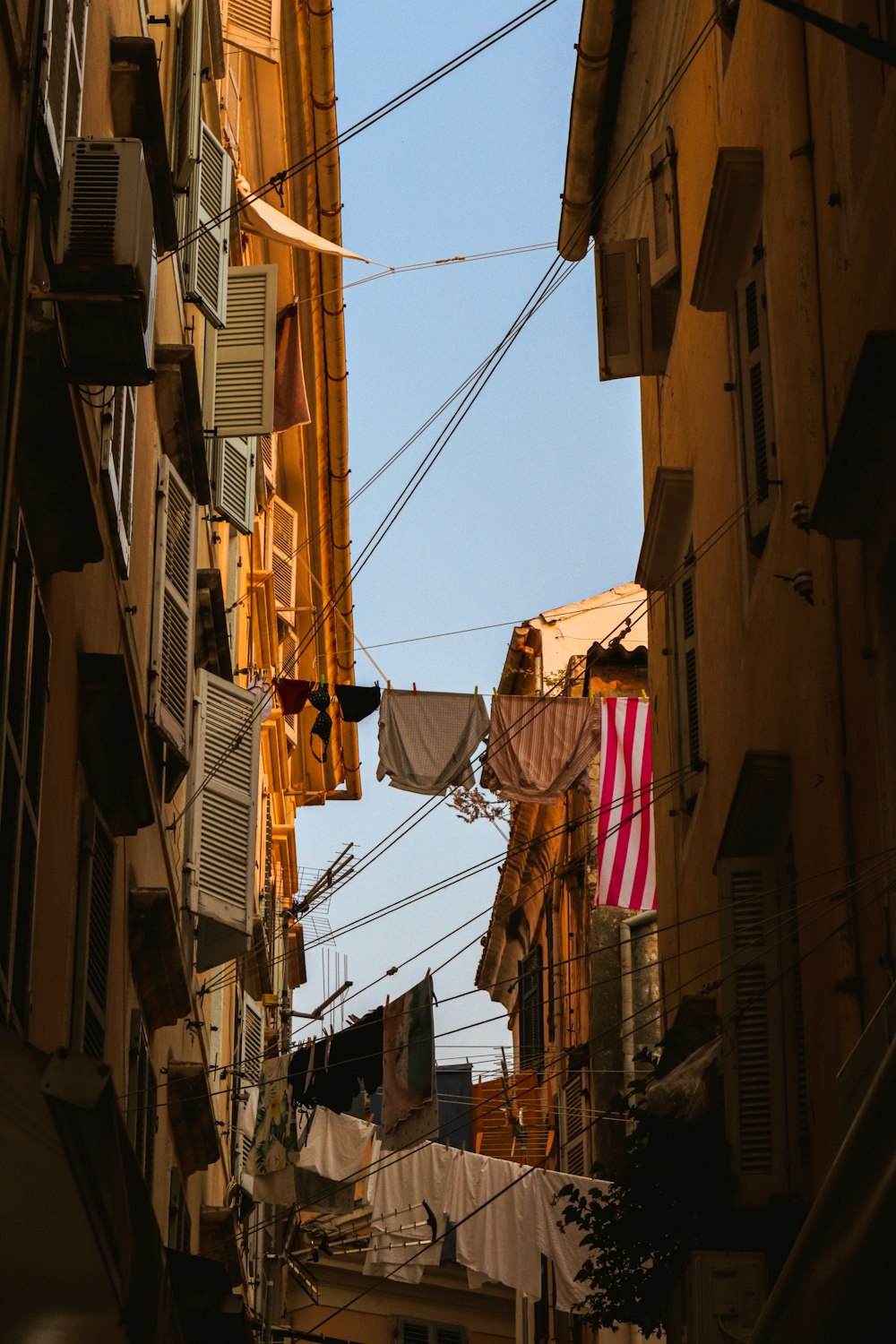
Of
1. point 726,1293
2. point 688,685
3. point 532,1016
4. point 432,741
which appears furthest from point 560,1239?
point 726,1293

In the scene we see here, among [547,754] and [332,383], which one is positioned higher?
[332,383]

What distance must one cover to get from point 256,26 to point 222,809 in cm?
917

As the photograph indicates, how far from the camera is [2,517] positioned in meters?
6.29

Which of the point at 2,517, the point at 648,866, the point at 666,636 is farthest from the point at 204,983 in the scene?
the point at 2,517

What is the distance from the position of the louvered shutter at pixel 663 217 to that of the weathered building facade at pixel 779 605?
0.09ft

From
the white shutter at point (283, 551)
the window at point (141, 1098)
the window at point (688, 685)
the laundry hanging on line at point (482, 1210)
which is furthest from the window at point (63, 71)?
the white shutter at point (283, 551)

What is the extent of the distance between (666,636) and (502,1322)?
20833mm

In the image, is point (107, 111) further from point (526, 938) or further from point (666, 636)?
point (526, 938)

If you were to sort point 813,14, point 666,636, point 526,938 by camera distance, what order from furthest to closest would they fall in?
point 526,938 < point 666,636 < point 813,14

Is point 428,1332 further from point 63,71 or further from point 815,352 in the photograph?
point 63,71

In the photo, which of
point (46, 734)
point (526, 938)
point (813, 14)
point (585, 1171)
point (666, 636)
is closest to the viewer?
point (813, 14)

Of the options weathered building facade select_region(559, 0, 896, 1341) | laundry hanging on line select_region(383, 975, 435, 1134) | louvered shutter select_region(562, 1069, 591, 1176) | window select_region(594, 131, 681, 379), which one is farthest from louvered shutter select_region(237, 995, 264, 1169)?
window select_region(594, 131, 681, 379)

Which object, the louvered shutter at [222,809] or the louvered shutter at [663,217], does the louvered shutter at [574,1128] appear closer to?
the louvered shutter at [222,809]

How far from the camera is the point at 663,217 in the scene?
13992 mm
